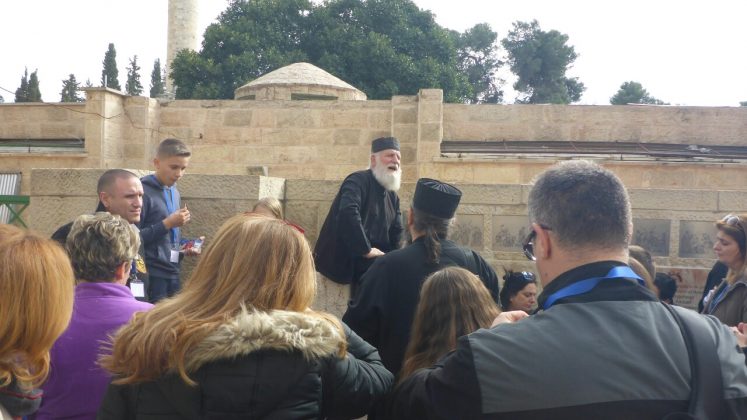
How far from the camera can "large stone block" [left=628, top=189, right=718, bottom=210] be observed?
23.3 feet

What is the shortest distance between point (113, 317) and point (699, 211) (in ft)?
20.0

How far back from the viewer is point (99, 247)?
2818 millimetres

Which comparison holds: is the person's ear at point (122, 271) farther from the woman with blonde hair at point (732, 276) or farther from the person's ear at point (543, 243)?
the woman with blonde hair at point (732, 276)

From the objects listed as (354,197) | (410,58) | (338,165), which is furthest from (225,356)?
(410,58)

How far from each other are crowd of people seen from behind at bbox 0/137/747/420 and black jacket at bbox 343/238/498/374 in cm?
61

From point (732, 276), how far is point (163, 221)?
11.3 feet

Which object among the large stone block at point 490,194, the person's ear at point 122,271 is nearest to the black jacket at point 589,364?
the person's ear at point 122,271

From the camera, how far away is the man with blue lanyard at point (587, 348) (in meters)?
1.64

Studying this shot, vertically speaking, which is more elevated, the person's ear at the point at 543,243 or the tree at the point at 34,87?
the tree at the point at 34,87

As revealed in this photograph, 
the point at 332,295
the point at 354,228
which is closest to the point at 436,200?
the point at 354,228

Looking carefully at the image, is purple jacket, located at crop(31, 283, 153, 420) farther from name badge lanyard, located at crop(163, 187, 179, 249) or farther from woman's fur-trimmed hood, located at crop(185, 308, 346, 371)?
name badge lanyard, located at crop(163, 187, 179, 249)

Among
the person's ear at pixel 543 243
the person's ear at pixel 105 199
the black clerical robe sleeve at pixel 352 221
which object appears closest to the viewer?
the person's ear at pixel 543 243

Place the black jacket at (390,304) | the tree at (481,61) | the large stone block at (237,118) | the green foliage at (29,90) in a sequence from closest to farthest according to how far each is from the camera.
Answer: the black jacket at (390,304)
the large stone block at (237,118)
the green foliage at (29,90)
the tree at (481,61)

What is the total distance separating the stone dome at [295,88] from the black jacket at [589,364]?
16364 millimetres
